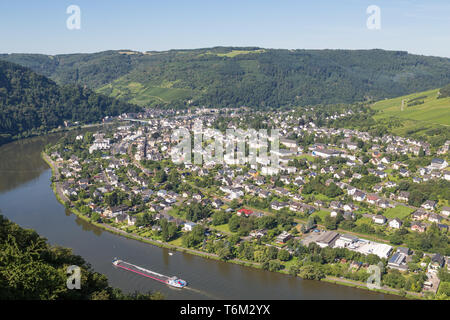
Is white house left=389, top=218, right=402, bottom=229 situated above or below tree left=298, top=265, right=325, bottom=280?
above

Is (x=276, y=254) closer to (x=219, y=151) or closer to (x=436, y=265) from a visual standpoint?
(x=436, y=265)

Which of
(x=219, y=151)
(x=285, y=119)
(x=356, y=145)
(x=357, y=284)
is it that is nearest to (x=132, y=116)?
(x=285, y=119)

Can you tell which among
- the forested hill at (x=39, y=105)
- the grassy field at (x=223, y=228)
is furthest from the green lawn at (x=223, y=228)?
the forested hill at (x=39, y=105)

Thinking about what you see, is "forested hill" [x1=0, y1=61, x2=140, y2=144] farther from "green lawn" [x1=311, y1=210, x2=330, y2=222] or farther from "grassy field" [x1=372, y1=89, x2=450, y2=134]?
"grassy field" [x1=372, y1=89, x2=450, y2=134]

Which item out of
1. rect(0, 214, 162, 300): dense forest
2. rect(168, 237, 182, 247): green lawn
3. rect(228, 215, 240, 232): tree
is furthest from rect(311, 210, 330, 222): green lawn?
rect(0, 214, 162, 300): dense forest

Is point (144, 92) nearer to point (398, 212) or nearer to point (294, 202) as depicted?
point (294, 202)

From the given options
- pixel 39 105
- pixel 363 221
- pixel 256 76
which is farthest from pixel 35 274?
pixel 256 76

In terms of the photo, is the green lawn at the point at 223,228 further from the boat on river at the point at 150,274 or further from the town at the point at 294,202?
the boat on river at the point at 150,274
